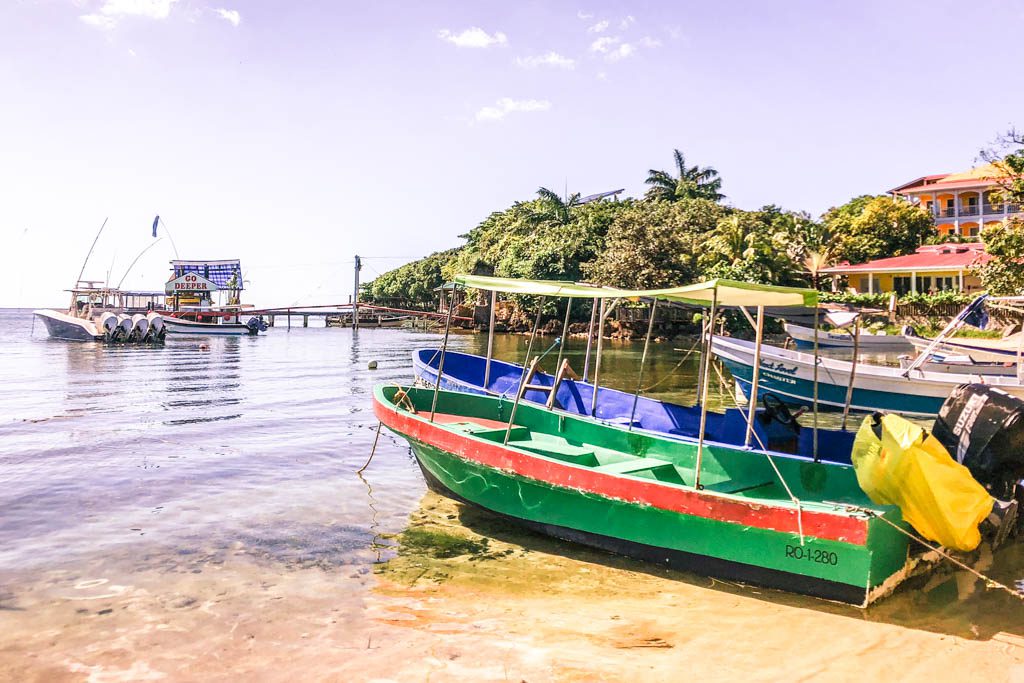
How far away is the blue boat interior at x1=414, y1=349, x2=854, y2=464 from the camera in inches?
351

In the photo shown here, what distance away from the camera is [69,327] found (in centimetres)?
5091

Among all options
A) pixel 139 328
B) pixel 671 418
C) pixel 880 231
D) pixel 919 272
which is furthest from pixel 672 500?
pixel 139 328

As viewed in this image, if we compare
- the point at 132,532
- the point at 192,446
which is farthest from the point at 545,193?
the point at 132,532

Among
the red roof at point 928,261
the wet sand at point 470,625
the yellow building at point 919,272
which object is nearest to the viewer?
the wet sand at point 470,625

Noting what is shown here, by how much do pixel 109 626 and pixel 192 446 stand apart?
322 inches

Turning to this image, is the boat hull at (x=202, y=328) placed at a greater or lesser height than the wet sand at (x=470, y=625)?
greater

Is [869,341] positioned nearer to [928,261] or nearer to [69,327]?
[928,261]

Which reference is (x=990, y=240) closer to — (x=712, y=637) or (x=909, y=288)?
(x=909, y=288)

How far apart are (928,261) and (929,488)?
36729 millimetres

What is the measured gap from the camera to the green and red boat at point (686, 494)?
6.12 m

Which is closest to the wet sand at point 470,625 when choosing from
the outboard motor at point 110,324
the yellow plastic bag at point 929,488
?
the yellow plastic bag at point 929,488

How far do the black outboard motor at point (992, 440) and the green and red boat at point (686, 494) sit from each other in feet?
3.41

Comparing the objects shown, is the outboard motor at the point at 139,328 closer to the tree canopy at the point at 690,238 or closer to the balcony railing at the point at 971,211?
the tree canopy at the point at 690,238

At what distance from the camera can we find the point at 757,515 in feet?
20.7
